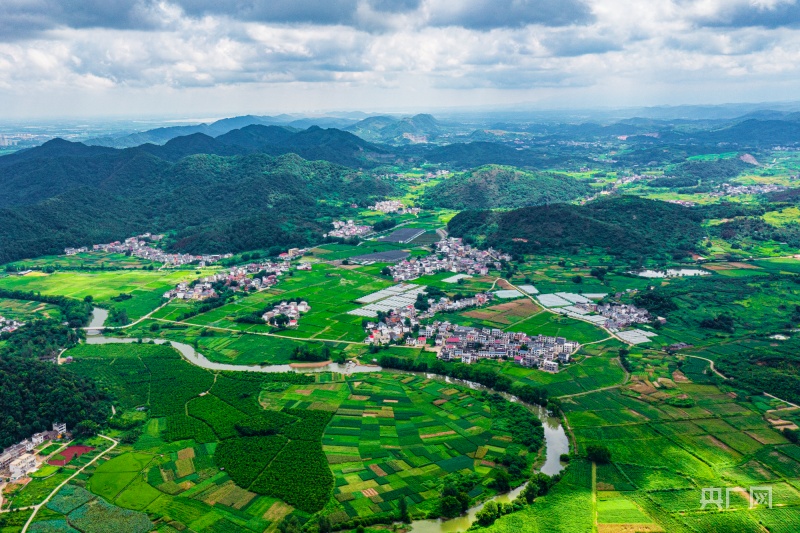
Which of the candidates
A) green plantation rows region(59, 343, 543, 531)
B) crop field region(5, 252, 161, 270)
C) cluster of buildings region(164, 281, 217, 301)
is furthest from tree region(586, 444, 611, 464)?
crop field region(5, 252, 161, 270)

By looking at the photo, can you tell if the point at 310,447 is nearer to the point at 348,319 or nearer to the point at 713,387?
the point at 348,319

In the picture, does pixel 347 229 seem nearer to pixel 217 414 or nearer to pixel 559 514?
pixel 217 414

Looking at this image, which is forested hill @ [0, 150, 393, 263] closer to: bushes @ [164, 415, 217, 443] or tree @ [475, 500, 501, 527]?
bushes @ [164, 415, 217, 443]

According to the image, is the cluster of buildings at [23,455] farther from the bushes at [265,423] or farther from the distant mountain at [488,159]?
the distant mountain at [488,159]

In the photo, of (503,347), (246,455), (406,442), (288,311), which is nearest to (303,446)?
(246,455)

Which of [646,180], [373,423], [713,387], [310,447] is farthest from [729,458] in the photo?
[646,180]

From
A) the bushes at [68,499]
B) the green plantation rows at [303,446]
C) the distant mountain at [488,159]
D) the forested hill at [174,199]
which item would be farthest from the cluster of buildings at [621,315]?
the distant mountain at [488,159]

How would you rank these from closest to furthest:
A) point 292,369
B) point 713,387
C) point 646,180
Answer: point 713,387, point 292,369, point 646,180
